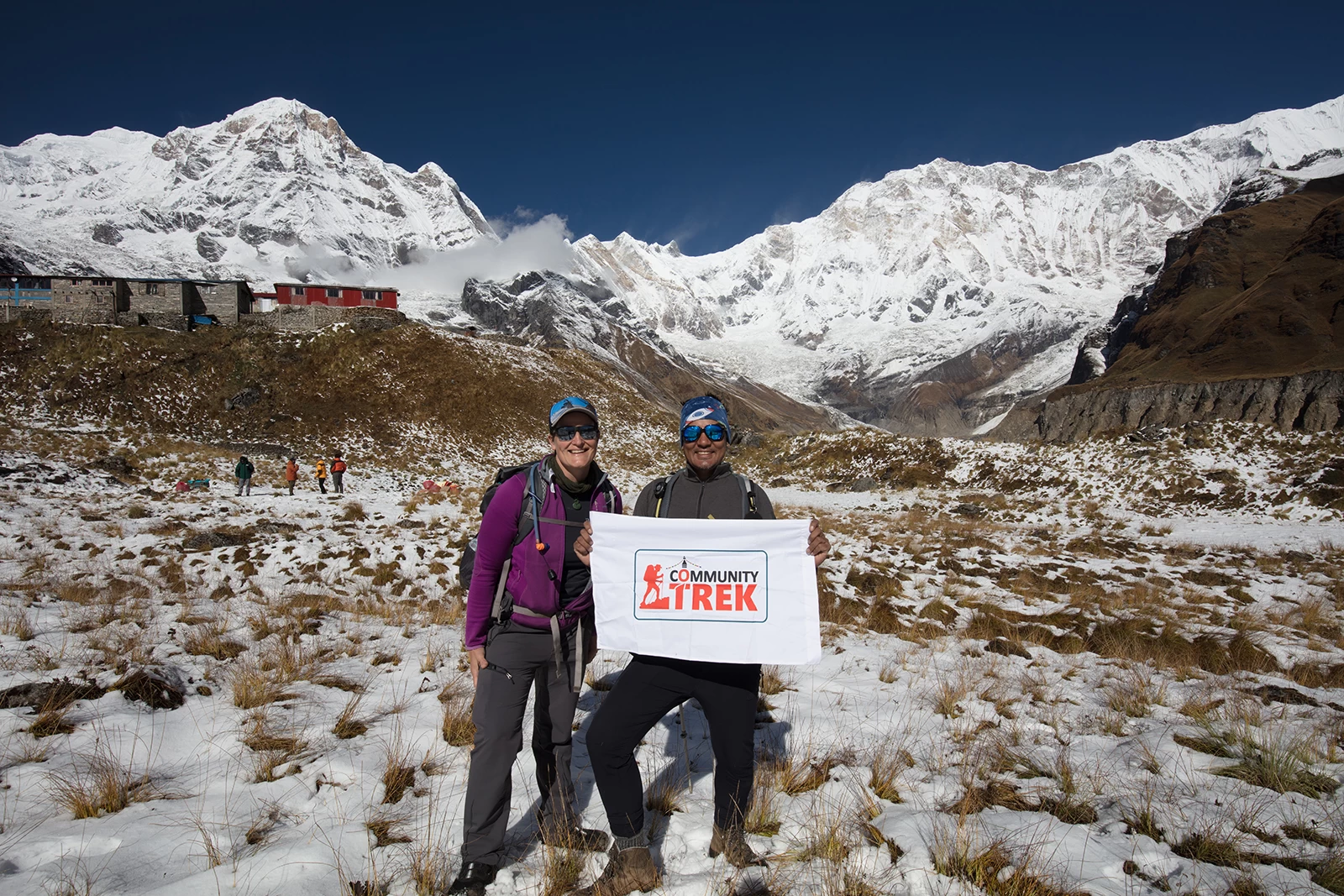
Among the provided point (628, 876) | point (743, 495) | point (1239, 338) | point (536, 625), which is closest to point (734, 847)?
point (628, 876)

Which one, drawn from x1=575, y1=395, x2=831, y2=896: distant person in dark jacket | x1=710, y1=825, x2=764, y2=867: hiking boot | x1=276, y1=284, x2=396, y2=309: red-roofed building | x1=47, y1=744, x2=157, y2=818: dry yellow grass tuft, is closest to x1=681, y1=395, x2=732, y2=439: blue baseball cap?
x1=575, y1=395, x2=831, y2=896: distant person in dark jacket

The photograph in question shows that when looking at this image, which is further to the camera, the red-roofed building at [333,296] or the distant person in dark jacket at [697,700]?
the red-roofed building at [333,296]

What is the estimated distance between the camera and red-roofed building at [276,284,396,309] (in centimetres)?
6462

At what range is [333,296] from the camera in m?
64.8

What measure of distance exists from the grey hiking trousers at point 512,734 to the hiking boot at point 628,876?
1.49 ft

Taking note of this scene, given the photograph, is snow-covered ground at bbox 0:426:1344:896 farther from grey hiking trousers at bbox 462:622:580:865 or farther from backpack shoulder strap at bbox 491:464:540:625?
backpack shoulder strap at bbox 491:464:540:625

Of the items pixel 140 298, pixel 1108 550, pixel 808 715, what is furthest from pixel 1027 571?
pixel 140 298

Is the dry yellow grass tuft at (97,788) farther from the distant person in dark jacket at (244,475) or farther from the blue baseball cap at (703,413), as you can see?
the distant person in dark jacket at (244,475)

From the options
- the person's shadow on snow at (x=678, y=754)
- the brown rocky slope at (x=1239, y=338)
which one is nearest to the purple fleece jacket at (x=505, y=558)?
the person's shadow on snow at (x=678, y=754)

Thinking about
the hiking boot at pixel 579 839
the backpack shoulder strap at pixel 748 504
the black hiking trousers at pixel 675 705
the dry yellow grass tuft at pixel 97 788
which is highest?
the backpack shoulder strap at pixel 748 504

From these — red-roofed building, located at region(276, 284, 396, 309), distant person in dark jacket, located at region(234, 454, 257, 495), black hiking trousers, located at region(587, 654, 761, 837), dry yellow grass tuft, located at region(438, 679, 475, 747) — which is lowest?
dry yellow grass tuft, located at region(438, 679, 475, 747)

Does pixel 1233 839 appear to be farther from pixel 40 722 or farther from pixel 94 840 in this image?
pixel 40 722

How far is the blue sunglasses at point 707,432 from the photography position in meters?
3.52

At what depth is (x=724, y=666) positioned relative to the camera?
3338 millimetres
